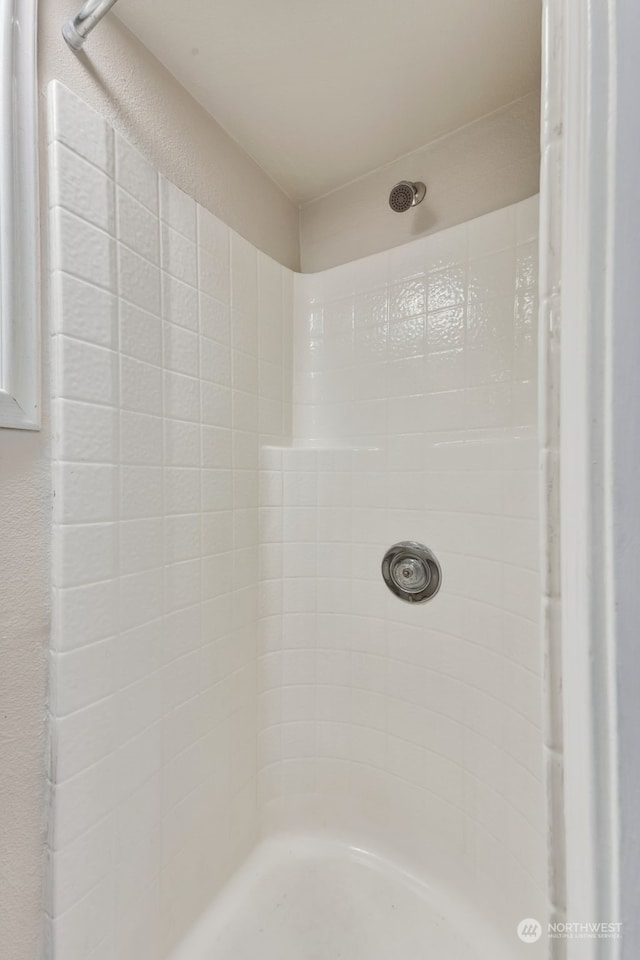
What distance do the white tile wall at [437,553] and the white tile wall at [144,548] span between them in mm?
166

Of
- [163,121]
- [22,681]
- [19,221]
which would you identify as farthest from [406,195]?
[22,681]

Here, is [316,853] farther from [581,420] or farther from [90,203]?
[90,203]

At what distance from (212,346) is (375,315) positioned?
502 millimetres

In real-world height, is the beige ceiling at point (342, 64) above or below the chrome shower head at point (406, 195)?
above

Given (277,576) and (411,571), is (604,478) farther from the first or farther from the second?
(277,576)

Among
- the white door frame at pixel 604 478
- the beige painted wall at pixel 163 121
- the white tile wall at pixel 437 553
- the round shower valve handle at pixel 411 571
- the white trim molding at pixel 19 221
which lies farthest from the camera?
the round shower valve handle at pixel 411 571

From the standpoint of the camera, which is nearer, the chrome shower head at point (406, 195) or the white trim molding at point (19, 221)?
the white trim molding at point (19, 221)

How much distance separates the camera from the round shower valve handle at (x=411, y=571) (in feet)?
3.45

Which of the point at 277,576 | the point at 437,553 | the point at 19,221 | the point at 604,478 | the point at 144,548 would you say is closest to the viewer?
the point at 604,478

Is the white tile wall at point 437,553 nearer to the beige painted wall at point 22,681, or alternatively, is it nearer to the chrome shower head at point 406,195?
the chrome shower head at point 406,195

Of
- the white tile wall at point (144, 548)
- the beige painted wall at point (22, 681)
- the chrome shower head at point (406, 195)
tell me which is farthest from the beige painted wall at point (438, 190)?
the beige painted wall at point (22, 681)

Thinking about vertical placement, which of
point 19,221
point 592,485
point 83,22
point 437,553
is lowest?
point 437,553

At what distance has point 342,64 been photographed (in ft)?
2.94

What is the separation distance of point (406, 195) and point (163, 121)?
2.05 feet
